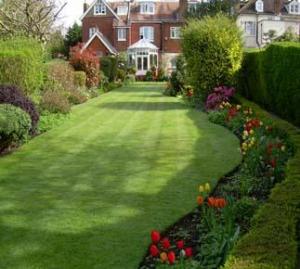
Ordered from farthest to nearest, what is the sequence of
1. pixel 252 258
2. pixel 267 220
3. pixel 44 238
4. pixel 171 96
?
1. pixel 171 96
2. pixel 44 238
3. pixel 267 220
4. pixel 252 258

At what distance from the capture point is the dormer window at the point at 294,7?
57.8 meters

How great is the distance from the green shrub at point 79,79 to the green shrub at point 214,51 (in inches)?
284

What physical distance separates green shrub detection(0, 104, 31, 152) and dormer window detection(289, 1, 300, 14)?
167 feet

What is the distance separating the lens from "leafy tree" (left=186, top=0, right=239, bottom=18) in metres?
47.9

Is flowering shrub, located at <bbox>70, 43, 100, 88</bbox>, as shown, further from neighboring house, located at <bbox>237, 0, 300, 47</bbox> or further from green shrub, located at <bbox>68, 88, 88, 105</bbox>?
neighboring house, located at <bbox>237, 0, 300, 47</bbox>

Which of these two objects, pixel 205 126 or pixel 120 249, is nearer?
pixel 120 249

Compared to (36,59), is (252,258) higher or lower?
lower

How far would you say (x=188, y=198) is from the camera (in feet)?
25.8

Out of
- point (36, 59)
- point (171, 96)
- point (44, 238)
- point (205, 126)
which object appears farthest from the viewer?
point (171, 96)

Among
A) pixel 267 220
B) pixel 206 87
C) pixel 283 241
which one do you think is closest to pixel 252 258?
pixel 283 241

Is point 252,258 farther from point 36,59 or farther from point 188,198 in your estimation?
point 36,59

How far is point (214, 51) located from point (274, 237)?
1687cm

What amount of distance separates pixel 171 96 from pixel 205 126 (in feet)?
45.1

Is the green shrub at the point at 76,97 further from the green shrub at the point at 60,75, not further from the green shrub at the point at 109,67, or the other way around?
the green shrub at the point at 109,67
